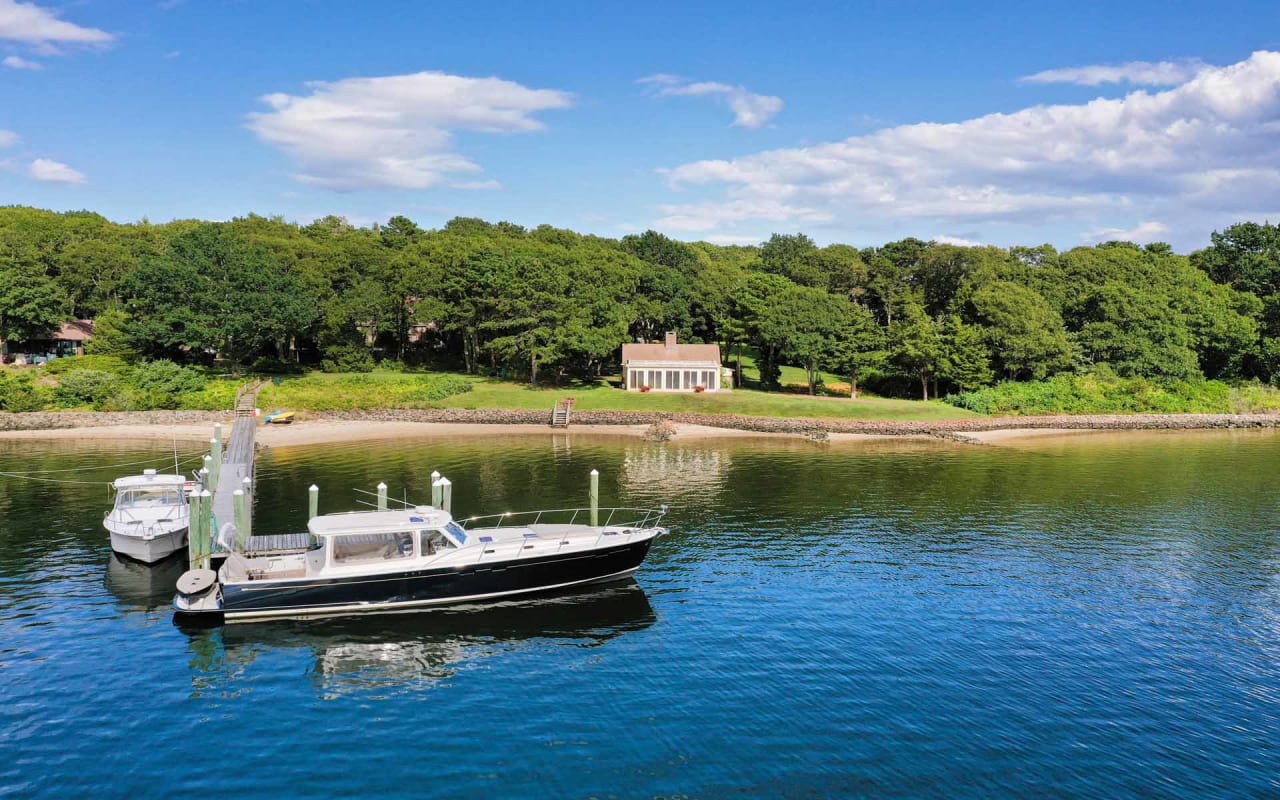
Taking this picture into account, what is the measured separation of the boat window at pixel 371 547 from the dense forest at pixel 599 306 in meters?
57.4

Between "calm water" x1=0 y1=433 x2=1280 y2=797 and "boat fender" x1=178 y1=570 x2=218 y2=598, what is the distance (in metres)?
1.26

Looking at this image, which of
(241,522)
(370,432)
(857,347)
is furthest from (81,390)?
(857,347)

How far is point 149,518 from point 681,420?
48608 mm

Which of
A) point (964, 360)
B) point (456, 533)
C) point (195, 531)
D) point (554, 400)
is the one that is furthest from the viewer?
point (964, 360)

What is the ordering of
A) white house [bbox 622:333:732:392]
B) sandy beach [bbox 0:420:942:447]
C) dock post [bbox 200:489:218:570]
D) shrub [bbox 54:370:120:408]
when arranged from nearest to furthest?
dock post [bbox 200:489:218:570] → sandy beach [bbox 0:420:942:447] → shrub [bbox 54:370:120:408] → white house [bbox 622:333:732:392]

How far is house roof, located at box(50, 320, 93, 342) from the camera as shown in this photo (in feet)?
297

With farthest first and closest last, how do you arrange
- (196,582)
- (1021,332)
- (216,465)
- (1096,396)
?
(1021,332)
(1096,396)
(216,465)
(196,582)

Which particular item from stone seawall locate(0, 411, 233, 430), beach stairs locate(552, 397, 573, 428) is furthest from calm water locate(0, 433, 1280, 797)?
beach stairs locate(552, 397, 573, 428)

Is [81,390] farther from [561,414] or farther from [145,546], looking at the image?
[145,546]

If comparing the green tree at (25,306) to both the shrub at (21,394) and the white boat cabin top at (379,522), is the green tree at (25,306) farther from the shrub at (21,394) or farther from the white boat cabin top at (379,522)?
the white boat cabin top at (379,522)

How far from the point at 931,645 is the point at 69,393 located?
75.5m

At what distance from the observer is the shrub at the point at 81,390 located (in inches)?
2876

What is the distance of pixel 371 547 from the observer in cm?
2905

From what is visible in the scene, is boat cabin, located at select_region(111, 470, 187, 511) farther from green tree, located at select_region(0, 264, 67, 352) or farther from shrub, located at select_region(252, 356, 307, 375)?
green tree, located at select_region(0, 264, 67, 352)
